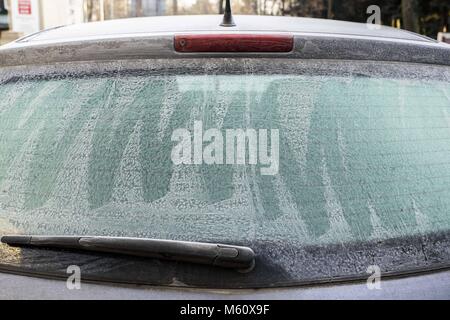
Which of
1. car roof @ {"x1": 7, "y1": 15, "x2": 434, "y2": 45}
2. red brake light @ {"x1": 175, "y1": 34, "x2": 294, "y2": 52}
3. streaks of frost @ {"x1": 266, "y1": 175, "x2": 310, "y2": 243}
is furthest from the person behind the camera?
car roof @ {"x1": 7, "y1": 15, "x2": 434, "y2": 45}

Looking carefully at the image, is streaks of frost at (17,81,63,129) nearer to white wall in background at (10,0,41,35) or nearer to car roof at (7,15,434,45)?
car roof at (7,15,434,45)

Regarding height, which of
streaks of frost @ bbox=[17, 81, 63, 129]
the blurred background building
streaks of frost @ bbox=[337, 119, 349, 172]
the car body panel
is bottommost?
the blurred background building

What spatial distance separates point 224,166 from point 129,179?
242 millimetres

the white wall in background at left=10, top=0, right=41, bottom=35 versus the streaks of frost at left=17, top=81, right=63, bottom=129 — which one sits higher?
the streaks of frost at left=17, top=81, right=63, bottom=129

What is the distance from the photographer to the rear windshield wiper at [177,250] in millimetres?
1470

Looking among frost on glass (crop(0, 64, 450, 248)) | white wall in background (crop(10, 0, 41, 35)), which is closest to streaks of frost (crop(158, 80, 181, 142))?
frost on glass (crop(0, 64, 450, 248))

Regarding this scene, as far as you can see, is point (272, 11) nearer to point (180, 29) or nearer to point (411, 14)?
point (411, 14)

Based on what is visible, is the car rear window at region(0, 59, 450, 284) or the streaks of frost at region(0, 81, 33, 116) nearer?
the car rear window at region(0, 59, 450, 284)

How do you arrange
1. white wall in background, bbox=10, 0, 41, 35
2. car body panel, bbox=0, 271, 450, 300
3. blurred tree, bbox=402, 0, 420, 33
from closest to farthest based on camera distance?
car body panel, bbox=0, 271, 450, 300
white wall in background, bbox=10, 0, 41, 35
blurred tree, bbox=402, 0, 420, 33

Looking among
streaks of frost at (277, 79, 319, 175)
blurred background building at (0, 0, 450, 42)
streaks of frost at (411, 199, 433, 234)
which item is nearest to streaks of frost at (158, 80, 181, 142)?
streaks of frost at (277, 79, 319, 175)

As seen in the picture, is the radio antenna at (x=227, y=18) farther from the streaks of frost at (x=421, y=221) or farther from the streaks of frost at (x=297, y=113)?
the streaks of frost at (x=421, y=221)

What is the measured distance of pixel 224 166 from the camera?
164 cm

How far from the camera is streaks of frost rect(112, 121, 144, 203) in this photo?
1.62 metres

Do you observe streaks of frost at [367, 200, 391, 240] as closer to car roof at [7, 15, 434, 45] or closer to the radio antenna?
car roof at [7, 15, 434, 45]
